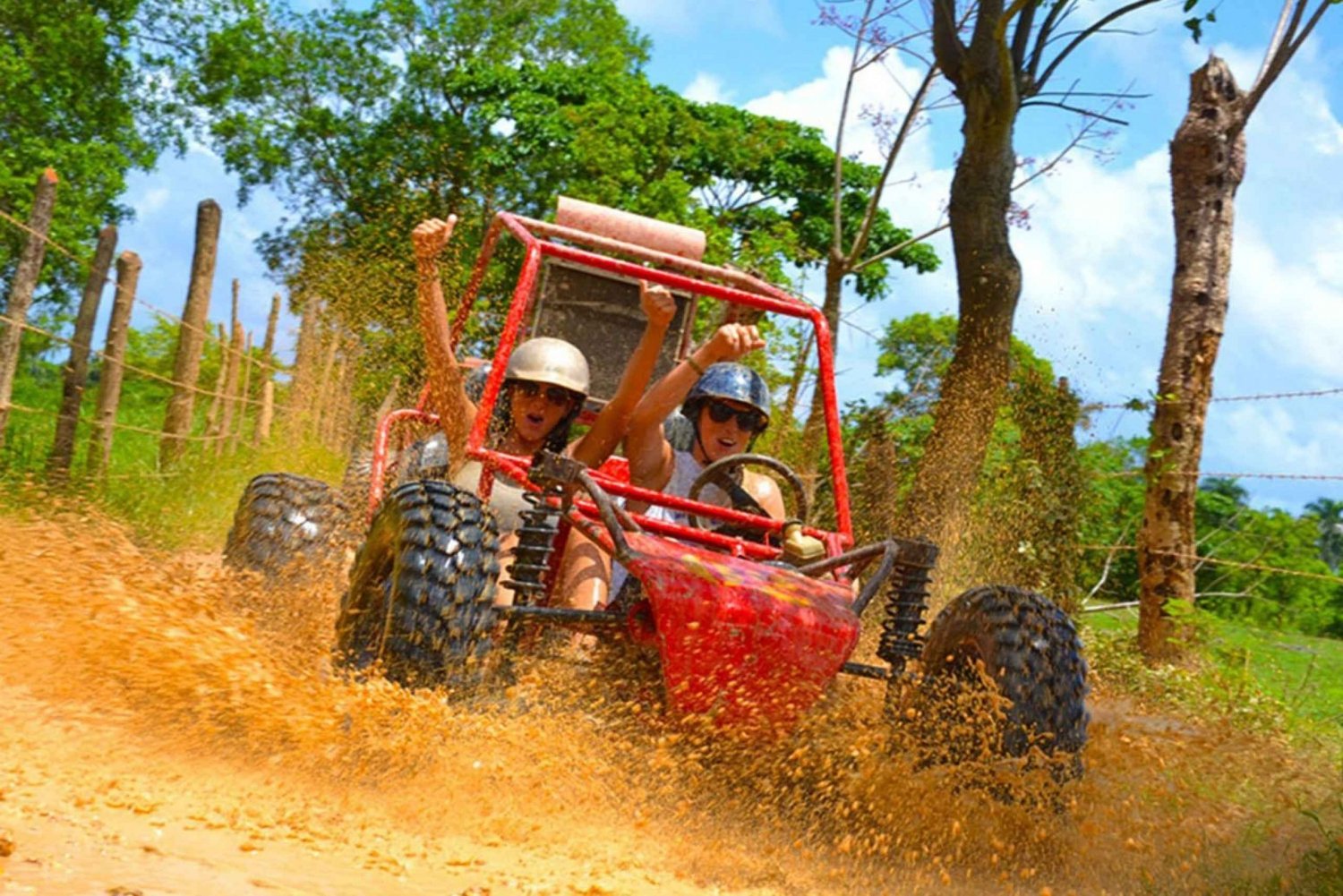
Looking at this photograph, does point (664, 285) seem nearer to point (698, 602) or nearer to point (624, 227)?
point (624, 227)

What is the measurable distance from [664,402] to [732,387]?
0.37 meters

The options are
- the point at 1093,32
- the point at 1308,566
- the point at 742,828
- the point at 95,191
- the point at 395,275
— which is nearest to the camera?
the point at 742,828

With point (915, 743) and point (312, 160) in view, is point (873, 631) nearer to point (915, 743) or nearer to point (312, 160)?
point (915, 743)

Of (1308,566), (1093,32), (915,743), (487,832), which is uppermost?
(1093,32)

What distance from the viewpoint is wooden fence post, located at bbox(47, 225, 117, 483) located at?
8.43m

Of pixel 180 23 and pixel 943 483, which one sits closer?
pixel 943 483

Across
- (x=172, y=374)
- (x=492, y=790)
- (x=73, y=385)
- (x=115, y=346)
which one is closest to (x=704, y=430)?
(x=492, y=790)

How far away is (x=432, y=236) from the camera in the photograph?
5242 mm

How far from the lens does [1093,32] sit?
1091cm

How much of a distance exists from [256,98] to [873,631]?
2526 centimetres

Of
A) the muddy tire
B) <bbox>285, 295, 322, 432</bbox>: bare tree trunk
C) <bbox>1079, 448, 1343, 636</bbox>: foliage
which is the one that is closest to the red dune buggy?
the muddy tire

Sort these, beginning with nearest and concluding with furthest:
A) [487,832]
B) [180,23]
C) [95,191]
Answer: [487,832] < [95,191] < [180,23]

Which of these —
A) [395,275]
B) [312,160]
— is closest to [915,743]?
[395,275]

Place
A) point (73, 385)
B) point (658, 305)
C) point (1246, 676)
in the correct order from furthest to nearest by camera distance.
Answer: point (73, 385)
point (1246, 676)
point (658, 305)
